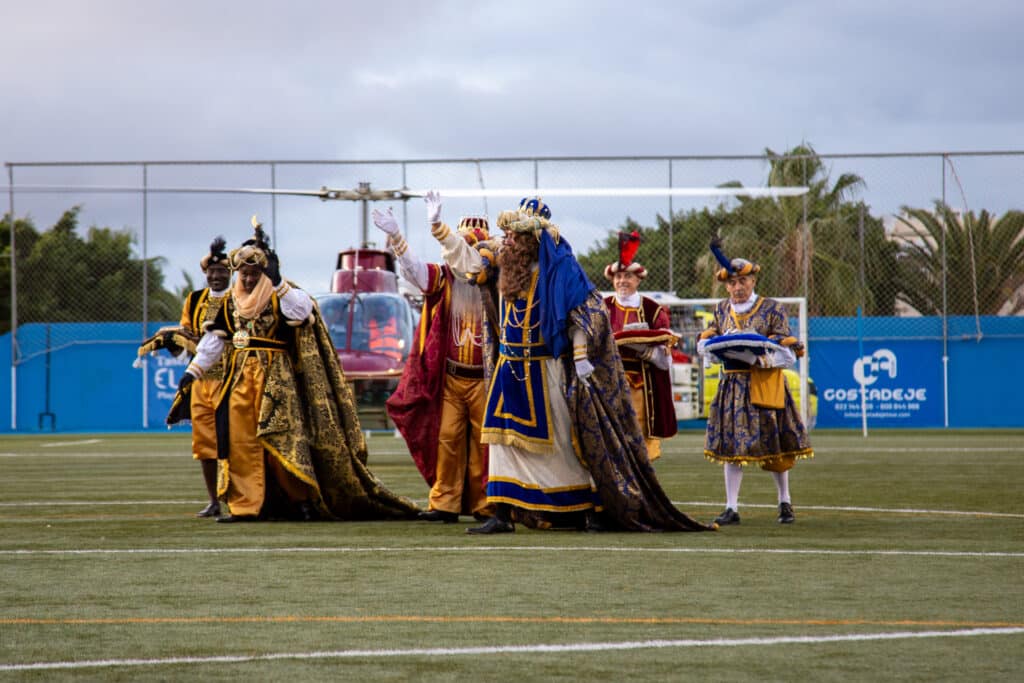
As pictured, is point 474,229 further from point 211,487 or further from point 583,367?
point 211,487

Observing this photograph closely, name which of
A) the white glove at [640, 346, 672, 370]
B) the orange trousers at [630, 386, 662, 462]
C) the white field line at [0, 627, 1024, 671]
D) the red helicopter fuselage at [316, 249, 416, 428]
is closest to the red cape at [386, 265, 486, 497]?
the white glove at [640, 346, 672, 370]

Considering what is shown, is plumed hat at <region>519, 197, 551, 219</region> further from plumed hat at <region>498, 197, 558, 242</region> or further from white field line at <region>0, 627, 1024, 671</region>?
white field line at <region>0, 627, 1024, 671</region>

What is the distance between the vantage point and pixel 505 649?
4797mm

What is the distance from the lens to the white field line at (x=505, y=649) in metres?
4.61

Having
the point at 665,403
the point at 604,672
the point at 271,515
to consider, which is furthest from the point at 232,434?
the point at 604,672

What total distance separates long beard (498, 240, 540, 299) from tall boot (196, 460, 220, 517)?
108 inches

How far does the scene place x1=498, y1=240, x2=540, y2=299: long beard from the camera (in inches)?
346

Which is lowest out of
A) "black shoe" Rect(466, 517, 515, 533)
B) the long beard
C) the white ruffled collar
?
"black shoe" Rect(466, 517, 515, 533)

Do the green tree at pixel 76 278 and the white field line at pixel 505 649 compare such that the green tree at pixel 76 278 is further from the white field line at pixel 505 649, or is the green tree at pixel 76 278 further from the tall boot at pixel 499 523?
the white field line at pixel 505 649

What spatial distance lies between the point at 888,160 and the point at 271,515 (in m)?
18.7

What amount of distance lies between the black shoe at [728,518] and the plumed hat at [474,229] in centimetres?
231

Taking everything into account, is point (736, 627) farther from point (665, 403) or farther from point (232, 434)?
point (665, 403)

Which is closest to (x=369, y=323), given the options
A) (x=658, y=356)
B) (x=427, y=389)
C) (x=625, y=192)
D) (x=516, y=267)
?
(x=625, y=192)

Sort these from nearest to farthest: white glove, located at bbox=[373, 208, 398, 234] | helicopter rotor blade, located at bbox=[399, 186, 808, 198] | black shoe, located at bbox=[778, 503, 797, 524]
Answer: white glove, located at bbox=[373, 208, 398, 234]
black shoe, located at bbox=[778, 503, 797, 524]
helicopter rotor blade, located at bbox=[399, 186, 808, 198]
